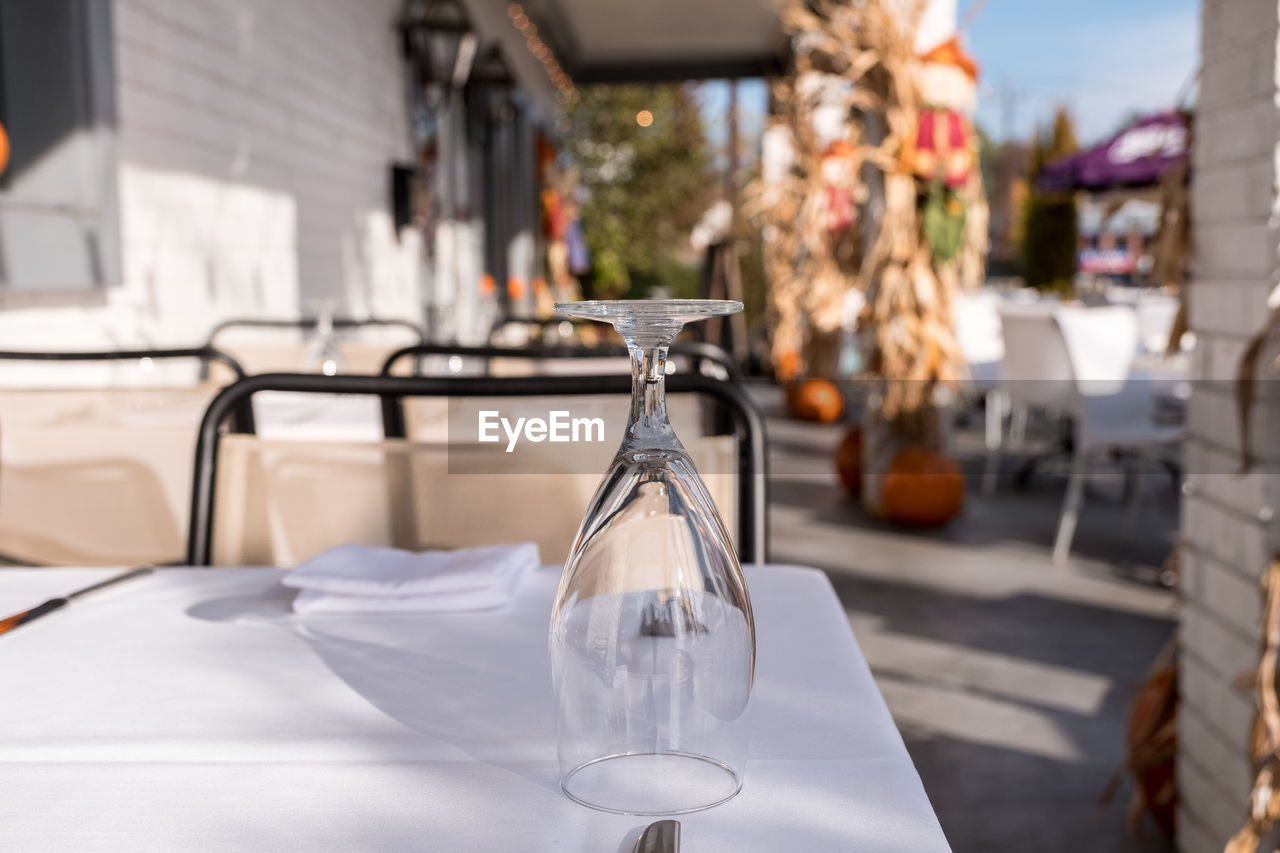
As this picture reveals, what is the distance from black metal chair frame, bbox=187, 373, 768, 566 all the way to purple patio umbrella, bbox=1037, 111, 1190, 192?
20.1ft

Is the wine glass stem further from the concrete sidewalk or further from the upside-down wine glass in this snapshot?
the concrete sidewalk

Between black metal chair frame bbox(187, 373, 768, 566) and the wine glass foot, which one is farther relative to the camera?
black metal chair frame bbox(187, 373, 768, 566)

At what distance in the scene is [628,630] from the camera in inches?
22.2

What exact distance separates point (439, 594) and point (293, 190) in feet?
11.6

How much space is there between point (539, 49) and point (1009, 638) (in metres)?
7.97

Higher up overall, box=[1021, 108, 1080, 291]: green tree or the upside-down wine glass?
box=[1021, 108, 1080, 291]: green tree

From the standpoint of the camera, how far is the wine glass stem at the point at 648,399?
1.82ft

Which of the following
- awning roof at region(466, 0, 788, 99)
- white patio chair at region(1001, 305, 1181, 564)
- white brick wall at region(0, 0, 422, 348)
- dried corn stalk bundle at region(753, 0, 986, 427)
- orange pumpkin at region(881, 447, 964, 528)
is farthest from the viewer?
awning roof at region(466, 0, 788, 99)

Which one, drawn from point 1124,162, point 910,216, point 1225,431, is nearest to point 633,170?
point 1124,162

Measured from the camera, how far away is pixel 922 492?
4.21 meters

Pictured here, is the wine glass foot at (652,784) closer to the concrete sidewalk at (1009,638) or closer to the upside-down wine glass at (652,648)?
the upside-down wine glass at (652,648)

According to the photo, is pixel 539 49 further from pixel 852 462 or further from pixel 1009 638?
pixel 1009 638

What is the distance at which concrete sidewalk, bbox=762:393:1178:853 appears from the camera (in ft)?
6.54

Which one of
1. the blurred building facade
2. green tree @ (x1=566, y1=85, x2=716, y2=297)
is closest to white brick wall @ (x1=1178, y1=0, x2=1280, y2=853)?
the blurred building facade
